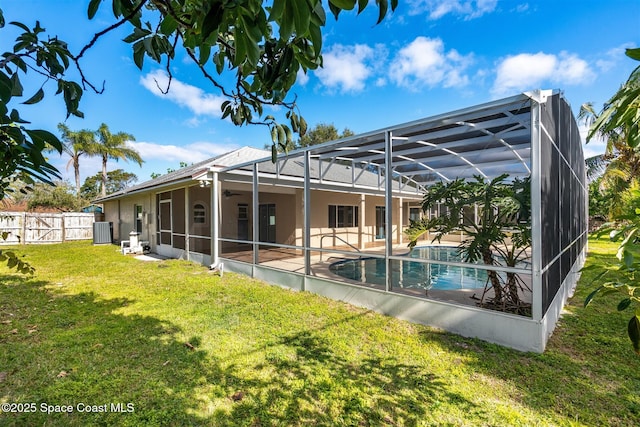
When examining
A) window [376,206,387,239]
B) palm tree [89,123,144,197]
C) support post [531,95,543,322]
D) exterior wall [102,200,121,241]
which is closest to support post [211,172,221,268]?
support post [531,95,543,322]

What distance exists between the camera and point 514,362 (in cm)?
370

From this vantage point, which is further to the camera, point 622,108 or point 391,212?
point 391,212

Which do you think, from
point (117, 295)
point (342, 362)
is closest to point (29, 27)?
point (342, 362)

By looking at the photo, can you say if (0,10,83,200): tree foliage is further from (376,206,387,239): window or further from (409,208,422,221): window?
(409,208,422,221): window

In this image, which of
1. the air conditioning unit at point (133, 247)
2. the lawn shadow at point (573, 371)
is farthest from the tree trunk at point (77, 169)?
the lawn shadow at point (573, 371)

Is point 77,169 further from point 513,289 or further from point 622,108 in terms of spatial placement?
point 622,108

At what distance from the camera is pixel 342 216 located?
1492 cm

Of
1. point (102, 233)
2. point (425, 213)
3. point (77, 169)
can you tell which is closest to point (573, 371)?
point (425, 213)

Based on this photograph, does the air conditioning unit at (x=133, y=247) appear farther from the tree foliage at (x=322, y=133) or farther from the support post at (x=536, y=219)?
the tree foliage at (x=322, y=133)

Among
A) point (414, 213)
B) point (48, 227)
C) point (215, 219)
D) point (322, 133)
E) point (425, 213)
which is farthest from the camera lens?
point (322, 133)

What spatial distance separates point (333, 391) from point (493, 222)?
3943 mm

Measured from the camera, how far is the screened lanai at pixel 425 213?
417 cm

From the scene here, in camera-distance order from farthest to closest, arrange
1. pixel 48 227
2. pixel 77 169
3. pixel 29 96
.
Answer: pixel 77 169 → pixel 48 227 → pixel 29 96

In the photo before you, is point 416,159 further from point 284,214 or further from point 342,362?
point 342,362
